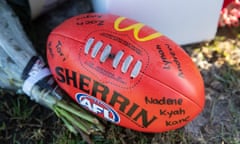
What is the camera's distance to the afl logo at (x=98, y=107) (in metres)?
1.20

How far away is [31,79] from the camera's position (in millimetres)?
1293

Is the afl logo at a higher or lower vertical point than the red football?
lower

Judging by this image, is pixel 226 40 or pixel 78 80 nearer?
pixel 78 80

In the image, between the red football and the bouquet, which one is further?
the bouquet

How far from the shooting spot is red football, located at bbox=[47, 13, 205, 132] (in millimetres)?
1145

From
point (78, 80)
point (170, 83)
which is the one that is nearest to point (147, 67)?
point (170, 83)

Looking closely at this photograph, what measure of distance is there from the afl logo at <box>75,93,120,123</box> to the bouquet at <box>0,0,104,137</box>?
3 cm

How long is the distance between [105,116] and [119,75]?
0.15m

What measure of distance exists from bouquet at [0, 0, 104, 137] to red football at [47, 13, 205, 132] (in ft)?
0.18

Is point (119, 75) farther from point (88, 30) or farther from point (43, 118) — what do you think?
point (43, 118)

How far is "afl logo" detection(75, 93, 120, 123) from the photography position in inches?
47.2

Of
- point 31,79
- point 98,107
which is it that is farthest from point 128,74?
point 31,79

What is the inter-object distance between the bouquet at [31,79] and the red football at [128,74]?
0.06 metres

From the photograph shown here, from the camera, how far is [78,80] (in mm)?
1197
